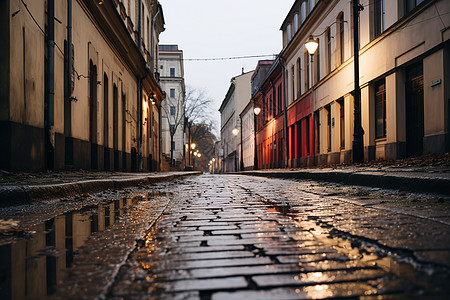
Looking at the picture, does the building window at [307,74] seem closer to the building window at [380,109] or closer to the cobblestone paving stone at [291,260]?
the building window at [380,109]

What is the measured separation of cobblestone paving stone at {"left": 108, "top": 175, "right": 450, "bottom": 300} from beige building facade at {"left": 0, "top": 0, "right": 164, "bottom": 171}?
6206 mm

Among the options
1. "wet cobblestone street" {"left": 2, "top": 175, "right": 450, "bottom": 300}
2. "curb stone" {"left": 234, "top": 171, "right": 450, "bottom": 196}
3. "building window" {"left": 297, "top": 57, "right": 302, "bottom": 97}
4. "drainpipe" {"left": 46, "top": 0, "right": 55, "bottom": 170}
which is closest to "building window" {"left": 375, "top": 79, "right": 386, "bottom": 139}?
"curb stone" {"left": 234, "top": 171, "right": 450, "bottom": 196}

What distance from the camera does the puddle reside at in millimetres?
1727

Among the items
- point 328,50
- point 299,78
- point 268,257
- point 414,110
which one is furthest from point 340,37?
point 268,257

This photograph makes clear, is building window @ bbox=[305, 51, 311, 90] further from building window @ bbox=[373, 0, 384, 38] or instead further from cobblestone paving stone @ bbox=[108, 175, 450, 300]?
cobblestone paving stone @ bbox=[108, 175, 450, 300]

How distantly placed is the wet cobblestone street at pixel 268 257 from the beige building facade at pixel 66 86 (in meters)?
5.65

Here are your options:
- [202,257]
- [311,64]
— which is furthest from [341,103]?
[202,257]

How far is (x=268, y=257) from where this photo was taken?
2.19 meters

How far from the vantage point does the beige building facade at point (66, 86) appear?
26.7 ft

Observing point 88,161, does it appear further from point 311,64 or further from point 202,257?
point 311,64

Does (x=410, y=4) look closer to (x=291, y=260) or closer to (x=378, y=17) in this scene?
(x=378, y=17)

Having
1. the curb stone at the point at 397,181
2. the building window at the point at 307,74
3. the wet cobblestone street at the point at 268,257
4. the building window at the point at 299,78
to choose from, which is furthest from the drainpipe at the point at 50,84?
the building window at the point at 299,78

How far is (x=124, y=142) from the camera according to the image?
20.9m

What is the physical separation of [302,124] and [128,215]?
24741 mm
